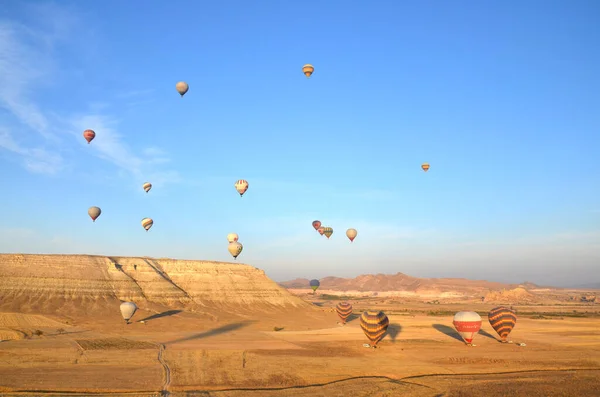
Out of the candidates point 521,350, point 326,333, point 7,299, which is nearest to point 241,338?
point 326,333

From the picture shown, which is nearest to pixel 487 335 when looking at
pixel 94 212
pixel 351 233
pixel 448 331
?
pixel 448 331

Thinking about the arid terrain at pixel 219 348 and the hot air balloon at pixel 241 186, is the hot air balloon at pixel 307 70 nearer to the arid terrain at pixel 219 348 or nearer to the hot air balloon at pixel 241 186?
the hot air balloon at pixel 241 186

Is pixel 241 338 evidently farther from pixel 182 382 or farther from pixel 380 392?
pixel 380 392

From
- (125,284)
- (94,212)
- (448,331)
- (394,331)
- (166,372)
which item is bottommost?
(448,331)

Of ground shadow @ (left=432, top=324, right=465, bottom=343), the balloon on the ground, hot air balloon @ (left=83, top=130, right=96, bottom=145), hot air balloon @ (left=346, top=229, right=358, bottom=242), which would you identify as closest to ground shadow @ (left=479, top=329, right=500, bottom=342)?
ground shadow @ (left=432, top=324, right=465, bottom=343)

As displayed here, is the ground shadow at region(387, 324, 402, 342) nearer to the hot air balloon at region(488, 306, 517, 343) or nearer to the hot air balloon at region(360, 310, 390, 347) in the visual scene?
the hot air balloon at region(360, 310, 390, 347)

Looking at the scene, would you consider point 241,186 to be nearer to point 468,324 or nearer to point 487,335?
point 468,324
